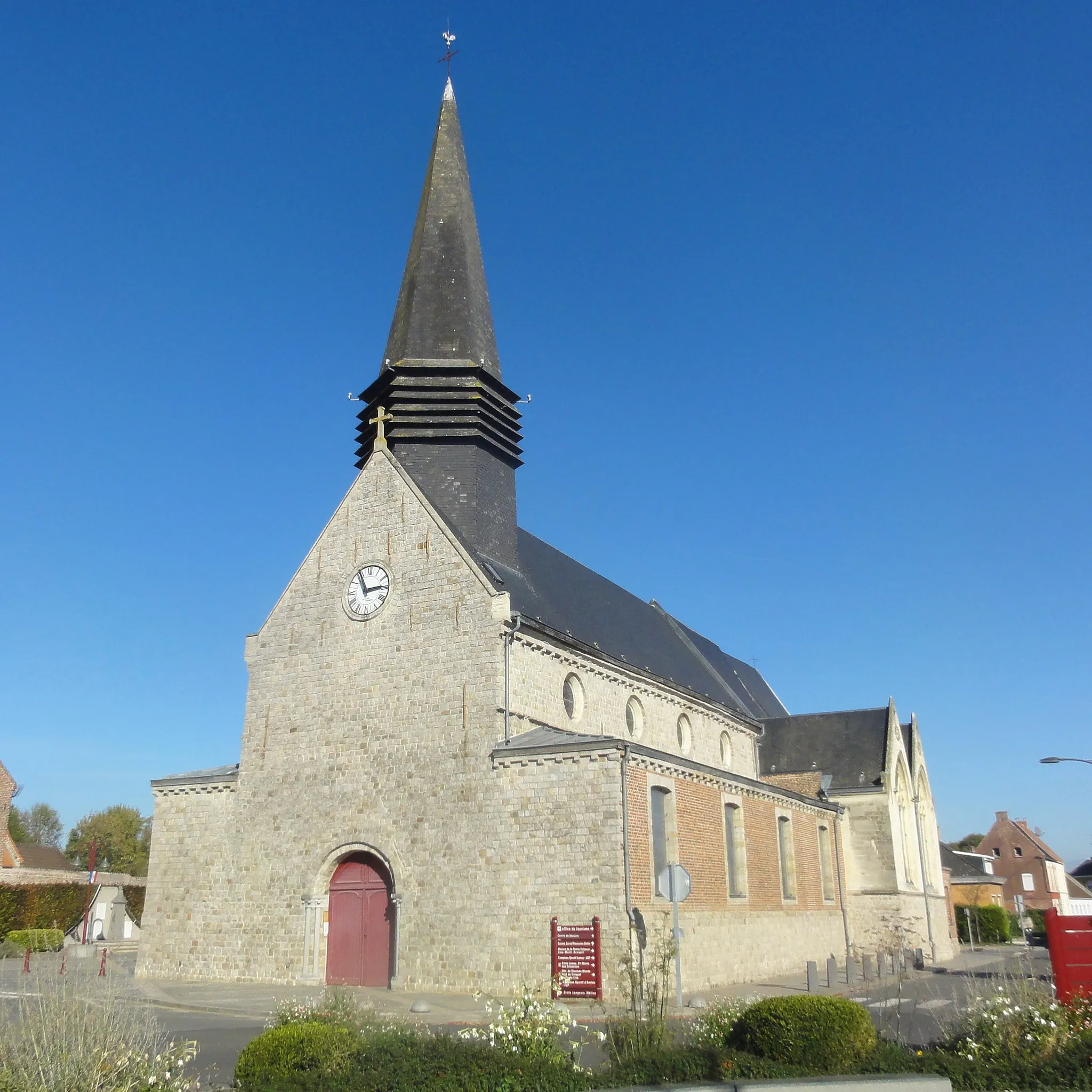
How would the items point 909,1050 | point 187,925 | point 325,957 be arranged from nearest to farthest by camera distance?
1. point 909,1050
2. point 325,957
3. point 187,925

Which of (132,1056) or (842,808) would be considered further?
(842,808)

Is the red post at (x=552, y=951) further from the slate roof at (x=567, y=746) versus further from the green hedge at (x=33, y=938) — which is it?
the green hedge at (x=33, y=938)

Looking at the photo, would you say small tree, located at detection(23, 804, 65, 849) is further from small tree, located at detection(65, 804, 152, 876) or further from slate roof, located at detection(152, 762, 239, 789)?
slate roof, located at detection(152, 762, 239, 789)

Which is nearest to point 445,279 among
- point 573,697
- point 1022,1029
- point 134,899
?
point 573,697

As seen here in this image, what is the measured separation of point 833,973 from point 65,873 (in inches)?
1231

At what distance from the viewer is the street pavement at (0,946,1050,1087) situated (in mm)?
10492

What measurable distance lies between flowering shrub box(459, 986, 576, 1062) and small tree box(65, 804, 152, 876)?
73509 millimetres

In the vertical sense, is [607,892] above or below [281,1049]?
above

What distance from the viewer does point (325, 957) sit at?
20609 millimetres

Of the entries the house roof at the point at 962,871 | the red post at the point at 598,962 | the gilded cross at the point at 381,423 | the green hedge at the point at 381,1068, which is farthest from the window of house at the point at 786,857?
the house roof at the point at 962,871

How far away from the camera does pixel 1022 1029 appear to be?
30.8 ft

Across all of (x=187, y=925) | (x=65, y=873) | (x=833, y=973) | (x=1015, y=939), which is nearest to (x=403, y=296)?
(x=187, y=925)

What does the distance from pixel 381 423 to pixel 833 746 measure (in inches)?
707

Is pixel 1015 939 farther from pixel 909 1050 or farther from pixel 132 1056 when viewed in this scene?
pixel 132 1056
